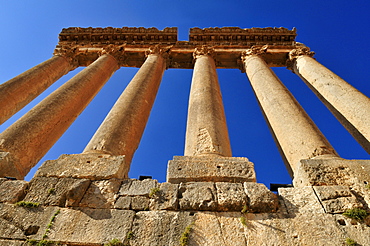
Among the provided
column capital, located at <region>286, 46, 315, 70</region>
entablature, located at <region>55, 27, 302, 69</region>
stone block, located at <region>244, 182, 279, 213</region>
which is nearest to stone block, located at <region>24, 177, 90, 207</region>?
stone block, located at <region>244, 182, 279, 213</region>

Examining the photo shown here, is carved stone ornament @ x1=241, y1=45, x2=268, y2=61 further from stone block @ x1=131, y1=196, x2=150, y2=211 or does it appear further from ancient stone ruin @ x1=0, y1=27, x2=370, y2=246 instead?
stone block @ x1=131, y1=196, x2=150, y2=211

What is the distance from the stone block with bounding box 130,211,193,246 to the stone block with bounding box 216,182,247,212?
74 cm

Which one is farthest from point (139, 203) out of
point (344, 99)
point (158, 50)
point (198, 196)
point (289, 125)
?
point (158, 50)

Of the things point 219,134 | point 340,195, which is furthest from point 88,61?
point 340,195

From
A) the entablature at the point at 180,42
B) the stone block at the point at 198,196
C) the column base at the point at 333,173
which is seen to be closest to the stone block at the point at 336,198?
the column base at the point at 333,173

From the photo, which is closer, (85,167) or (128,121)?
(85,167)

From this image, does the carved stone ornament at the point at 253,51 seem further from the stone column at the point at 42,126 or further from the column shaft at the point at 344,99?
the stone column at the point at 42,126

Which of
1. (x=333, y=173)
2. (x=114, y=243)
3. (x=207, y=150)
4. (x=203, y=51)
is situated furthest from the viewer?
(x=203, y=51)

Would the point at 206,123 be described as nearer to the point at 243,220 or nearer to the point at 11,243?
the point at 243,220

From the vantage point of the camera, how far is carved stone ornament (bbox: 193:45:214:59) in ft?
56.2

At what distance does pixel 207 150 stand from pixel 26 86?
9569 mm

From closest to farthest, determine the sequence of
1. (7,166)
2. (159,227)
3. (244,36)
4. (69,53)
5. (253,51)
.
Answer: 1. (159,227)
2. (7,166)
3. (253,51)
4. (69,53)
5. (244,36)

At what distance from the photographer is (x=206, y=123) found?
879 centimetres

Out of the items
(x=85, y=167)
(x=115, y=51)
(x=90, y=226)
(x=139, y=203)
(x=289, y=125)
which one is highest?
(x=115, y=51)
